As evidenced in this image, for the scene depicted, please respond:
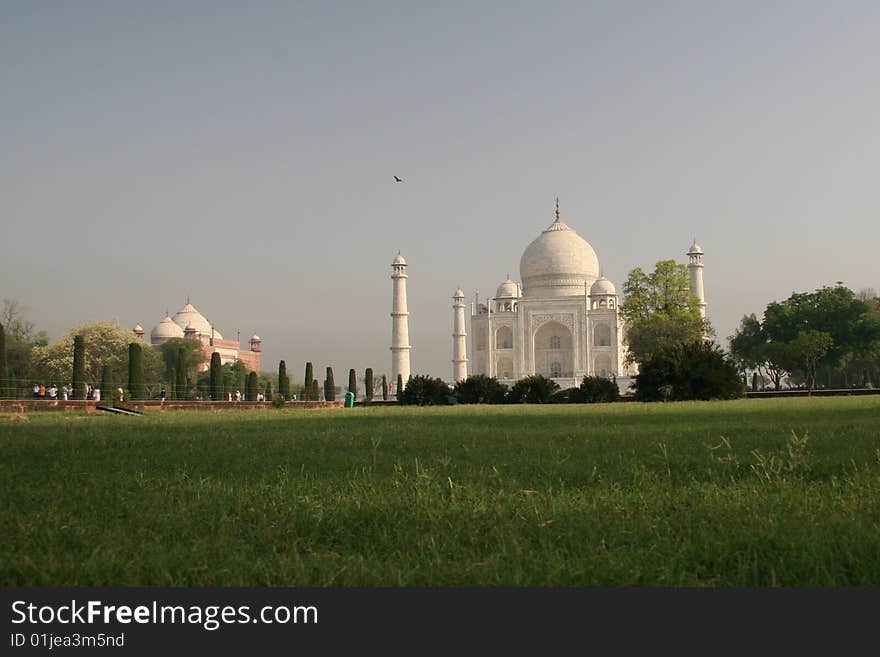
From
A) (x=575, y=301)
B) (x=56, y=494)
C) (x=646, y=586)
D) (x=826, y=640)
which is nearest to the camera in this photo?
(x=826, y=640)

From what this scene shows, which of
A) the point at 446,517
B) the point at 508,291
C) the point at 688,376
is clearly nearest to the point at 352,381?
the point at 508,291

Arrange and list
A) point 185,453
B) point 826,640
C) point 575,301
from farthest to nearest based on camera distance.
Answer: point 575,301, point 185,453, point 826,640

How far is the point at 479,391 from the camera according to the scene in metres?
27.5

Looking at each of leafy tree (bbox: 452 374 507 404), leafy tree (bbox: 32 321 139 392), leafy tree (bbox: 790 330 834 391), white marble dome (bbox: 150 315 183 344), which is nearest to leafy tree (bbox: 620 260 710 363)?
leafy tree (bbox: 790 330 834 391)

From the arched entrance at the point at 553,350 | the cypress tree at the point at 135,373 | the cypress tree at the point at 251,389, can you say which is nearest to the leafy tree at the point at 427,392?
the cypress tree at the point at 135,373

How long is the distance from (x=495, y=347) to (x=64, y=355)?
26240 mm

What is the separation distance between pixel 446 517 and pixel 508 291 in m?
58.4

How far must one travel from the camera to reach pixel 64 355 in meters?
47.0

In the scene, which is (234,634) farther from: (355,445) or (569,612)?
(355,445)

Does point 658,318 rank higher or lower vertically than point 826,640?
higher

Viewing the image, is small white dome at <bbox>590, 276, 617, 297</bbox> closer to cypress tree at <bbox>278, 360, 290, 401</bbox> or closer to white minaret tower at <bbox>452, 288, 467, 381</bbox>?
white minaret tower at <bbox>452, 288, 467, 381</bbox>

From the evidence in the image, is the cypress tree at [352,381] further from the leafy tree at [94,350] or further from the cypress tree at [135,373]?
the cypress tree at [135,373]

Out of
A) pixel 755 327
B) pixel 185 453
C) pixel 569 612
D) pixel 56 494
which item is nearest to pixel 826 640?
pixel 569 612

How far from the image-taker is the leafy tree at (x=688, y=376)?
21312 millimetres
